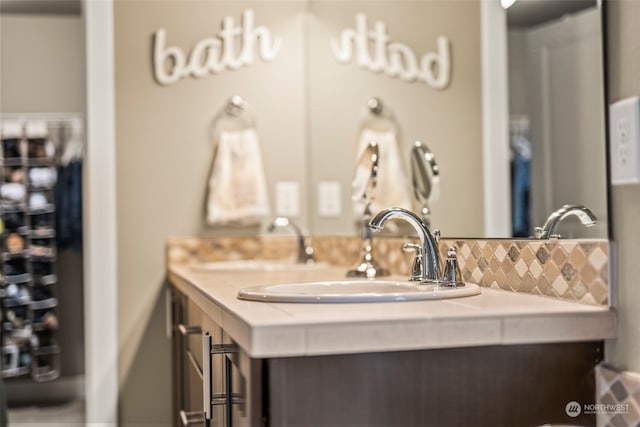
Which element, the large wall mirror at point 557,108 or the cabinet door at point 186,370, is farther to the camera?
the cabinet door at point 186,370

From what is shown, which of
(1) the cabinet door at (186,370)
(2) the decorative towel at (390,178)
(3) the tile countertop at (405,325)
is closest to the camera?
(3) the tile countertop at (405,325)

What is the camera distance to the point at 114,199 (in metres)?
2.93

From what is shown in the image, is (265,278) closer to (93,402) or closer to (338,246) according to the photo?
(338,246)

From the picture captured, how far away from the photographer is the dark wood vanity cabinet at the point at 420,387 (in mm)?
1160

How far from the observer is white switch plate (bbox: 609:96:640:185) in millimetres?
1198

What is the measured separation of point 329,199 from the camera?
2.95 metres

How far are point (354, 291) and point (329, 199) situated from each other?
113cm

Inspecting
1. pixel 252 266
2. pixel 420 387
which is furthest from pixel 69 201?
pixel 420 387

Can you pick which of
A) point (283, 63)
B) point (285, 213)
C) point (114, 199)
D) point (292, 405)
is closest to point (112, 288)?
point (114, 199)

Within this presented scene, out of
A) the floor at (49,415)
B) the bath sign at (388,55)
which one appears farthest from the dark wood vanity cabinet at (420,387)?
the floor at (49,415)

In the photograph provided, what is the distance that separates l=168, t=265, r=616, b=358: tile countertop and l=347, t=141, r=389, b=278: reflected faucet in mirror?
0.76 meters

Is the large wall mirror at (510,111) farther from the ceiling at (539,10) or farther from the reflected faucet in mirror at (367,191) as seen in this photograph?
the reflected faucet in mirror at (367,191)

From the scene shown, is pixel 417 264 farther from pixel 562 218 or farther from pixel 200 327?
pixel 200 327

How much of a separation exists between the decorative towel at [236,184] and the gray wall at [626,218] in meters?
1.81
